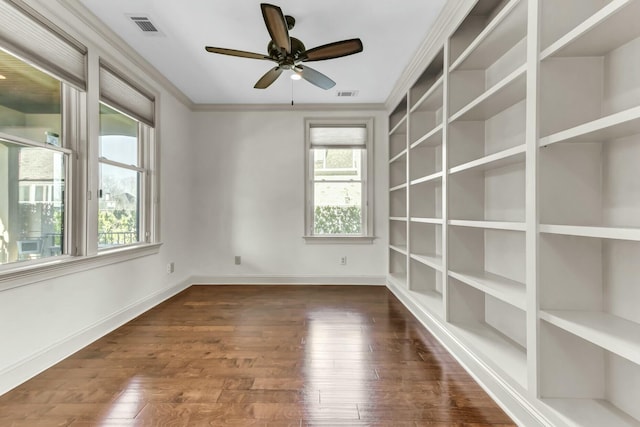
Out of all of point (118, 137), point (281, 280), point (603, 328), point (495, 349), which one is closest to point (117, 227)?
point (118, 137)

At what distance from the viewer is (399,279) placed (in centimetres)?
412

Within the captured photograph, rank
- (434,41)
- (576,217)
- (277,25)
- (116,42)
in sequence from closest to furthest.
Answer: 1. (576,217)
2. (277,25)
3. (434,41)
4. (116,42)

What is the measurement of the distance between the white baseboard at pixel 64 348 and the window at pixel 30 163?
642 mm

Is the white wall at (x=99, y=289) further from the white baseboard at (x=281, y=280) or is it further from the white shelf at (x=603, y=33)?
the white shelf at (x=603, y=33)

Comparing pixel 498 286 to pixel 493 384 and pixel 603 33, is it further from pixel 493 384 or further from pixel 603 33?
pixel 603 33

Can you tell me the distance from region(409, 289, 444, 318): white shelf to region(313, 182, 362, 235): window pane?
1.51 meters

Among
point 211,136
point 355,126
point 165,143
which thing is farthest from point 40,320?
point 355,126

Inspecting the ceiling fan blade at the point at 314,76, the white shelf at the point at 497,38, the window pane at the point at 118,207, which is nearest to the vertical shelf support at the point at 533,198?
the white shelf at the point at 497,38

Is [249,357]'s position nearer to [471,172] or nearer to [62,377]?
[62,377]

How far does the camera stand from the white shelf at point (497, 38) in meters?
1.74

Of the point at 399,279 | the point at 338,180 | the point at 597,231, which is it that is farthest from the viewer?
the point at 338,180

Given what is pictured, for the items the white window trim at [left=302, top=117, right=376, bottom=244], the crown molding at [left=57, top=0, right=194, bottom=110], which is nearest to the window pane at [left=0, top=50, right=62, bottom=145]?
the crown molding at [left=57, top=0, right=194, bottom=110]

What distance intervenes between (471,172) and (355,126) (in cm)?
246

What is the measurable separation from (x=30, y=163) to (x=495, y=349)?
330 centimetres
